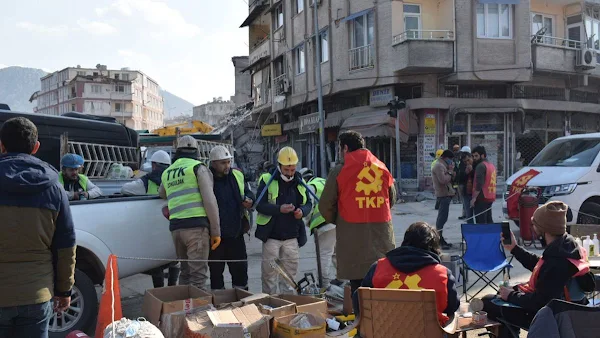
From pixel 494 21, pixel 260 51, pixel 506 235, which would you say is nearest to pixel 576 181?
pixel 506 235

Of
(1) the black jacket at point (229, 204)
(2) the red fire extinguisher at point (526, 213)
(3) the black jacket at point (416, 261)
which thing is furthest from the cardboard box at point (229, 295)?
(2) the red fire extinguisher at point (526, 213)

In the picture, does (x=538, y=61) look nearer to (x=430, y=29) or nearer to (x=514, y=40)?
(x=514, y=40)

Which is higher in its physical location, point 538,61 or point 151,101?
point 151,101

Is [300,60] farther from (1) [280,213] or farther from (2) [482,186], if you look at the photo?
(1) [280,213]

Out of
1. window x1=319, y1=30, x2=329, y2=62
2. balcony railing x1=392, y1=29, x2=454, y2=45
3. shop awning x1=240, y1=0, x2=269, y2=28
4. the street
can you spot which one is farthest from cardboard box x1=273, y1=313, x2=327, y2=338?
shop awning x1=240, y1=0, x2=269, y2=28

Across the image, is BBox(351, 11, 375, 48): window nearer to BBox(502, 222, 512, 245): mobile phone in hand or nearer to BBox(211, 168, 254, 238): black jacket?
BBox(211, 168, 254, 238): black jacket

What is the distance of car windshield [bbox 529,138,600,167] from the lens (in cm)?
985

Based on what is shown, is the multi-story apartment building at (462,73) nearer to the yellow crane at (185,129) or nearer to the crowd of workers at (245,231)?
the yellow crane at (185,129)

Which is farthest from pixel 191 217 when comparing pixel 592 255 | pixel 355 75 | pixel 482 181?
pixel 355 75

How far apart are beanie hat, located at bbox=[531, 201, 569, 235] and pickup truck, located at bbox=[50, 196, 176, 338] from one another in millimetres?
3788

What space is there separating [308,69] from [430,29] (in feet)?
22.5

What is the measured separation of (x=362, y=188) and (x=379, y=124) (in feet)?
51.2

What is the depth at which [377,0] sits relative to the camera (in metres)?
20.9

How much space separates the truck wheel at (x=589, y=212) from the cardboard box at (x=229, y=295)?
6911 millimetres
